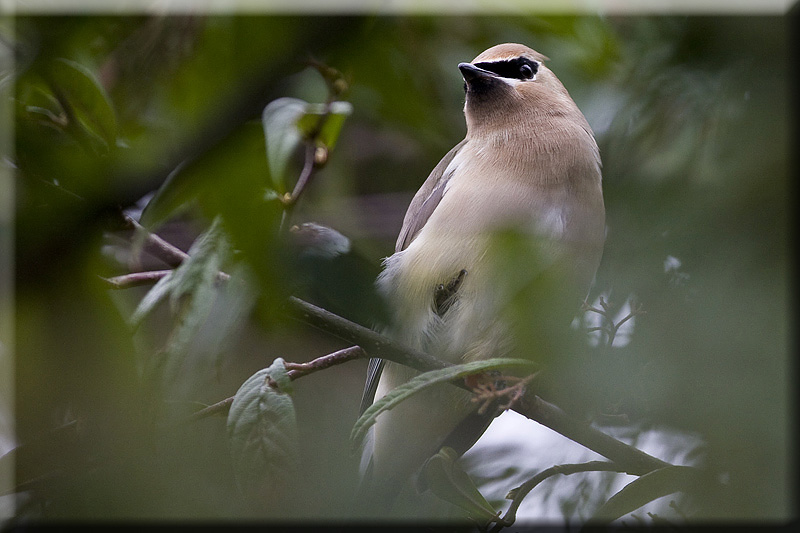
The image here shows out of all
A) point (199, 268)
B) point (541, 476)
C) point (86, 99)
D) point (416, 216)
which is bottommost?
point (541, 476)

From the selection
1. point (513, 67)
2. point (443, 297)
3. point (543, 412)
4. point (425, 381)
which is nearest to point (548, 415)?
point (543, 412)

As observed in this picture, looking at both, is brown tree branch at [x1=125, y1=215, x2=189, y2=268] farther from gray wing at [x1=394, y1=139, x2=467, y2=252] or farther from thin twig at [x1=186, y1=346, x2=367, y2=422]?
gray wing at [x1=394, y1=139, x2=467, y2=252]

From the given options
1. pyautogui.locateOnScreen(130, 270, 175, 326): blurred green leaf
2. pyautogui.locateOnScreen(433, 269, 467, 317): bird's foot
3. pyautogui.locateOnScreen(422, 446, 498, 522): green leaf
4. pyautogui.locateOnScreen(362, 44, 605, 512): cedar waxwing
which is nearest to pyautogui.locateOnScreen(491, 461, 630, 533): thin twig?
pyautogui.locateOnScreen(422, 446, 498, 522): green leaf

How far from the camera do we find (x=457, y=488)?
607 millimetres

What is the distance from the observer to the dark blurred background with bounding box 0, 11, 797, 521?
29 centimetres

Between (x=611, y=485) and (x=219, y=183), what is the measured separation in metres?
0.48

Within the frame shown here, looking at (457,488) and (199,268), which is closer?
(199,268)

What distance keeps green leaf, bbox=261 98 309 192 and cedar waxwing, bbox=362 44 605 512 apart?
0.60 ft

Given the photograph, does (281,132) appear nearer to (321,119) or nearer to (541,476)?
(321,119)

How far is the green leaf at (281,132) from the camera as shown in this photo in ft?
1.48

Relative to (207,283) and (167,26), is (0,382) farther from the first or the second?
(167,26)

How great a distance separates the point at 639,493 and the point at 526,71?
414 mm

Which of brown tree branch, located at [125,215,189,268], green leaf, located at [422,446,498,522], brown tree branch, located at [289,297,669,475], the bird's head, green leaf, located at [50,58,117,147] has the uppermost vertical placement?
green leaf, located at [50,58,117,147]

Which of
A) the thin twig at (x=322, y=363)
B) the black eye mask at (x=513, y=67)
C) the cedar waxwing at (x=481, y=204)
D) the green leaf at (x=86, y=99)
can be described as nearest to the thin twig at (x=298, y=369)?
the thin twig at (x=322, y=363)
